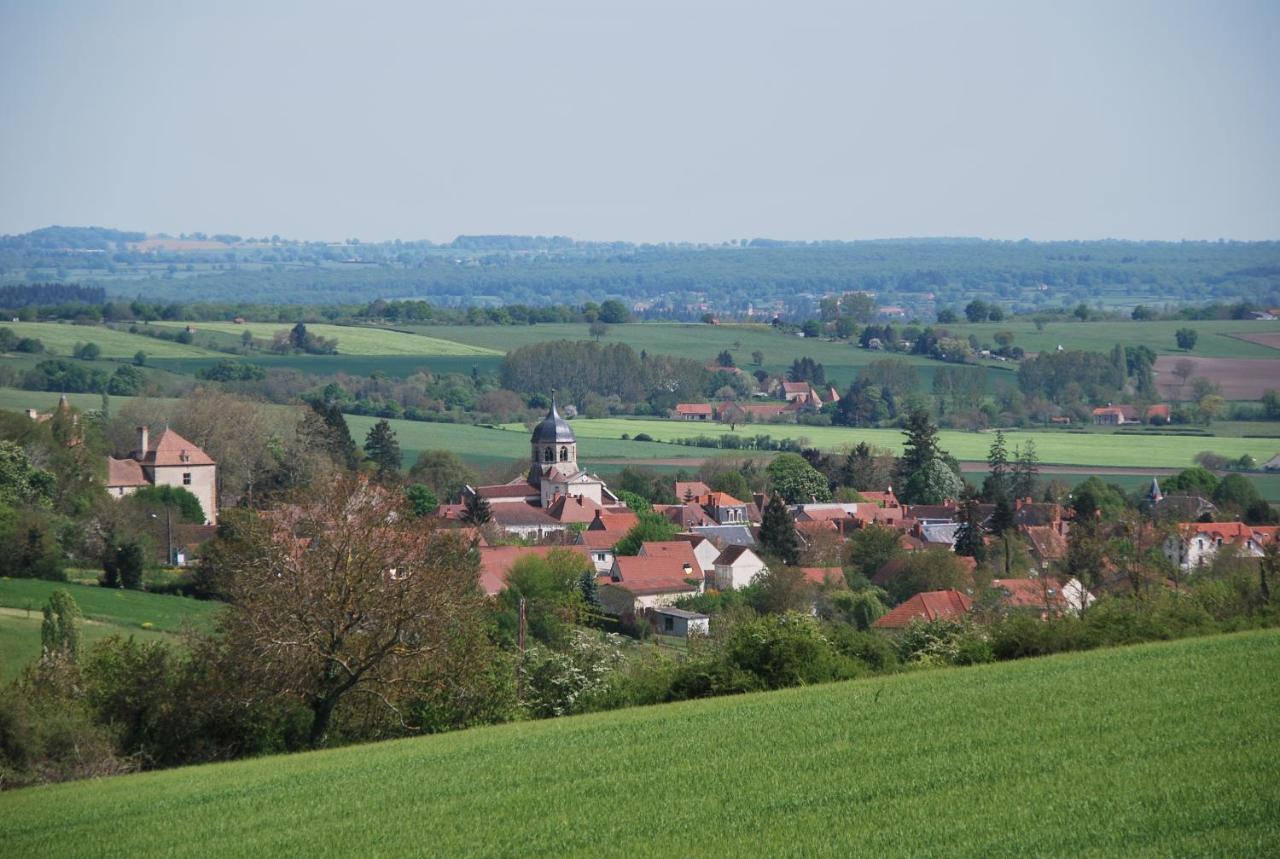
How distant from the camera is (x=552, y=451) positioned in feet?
248

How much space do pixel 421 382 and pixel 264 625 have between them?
91.0 meters

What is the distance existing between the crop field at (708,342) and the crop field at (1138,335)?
37.1ft

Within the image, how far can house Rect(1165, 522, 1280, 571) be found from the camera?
52428 mm

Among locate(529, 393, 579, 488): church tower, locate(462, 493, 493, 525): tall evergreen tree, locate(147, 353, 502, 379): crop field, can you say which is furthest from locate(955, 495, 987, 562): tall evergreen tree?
locate(147, 353, 502, 379): crop field

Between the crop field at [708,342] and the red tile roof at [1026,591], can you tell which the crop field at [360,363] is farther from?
the red tile roof at [1026,591]

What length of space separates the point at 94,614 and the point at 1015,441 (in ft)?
212

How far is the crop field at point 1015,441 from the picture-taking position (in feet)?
284

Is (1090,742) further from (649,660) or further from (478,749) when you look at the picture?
(649,660)

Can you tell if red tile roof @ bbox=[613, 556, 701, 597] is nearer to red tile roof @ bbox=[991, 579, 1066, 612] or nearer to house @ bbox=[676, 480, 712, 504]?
red tile roof @ bbox=[991, 579, 1066, 612]

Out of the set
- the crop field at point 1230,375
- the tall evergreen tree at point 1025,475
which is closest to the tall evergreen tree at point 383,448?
the tall evergreen tree at point 1025,475

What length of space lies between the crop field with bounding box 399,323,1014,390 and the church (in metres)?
50.8

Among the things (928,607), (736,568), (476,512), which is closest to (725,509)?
(476,512)

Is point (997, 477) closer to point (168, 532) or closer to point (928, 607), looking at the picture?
point (928, 607)

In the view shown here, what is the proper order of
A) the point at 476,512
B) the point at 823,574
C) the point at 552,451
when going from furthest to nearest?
the point at 552,451, the point at 476,512, the point at 823,574
